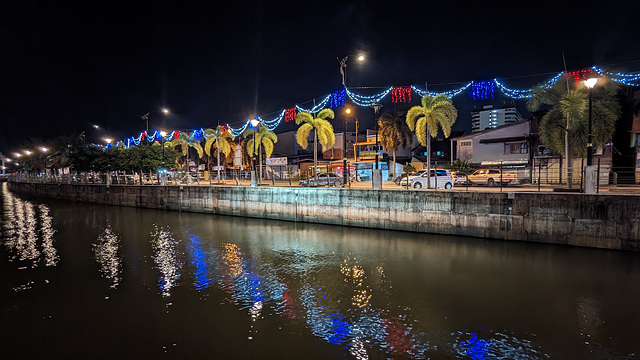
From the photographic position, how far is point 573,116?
24672 mm

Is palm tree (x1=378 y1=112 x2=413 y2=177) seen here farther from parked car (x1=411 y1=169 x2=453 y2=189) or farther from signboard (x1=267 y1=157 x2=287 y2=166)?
parked car (x1=411 y1=169 x2=453 y2=189)

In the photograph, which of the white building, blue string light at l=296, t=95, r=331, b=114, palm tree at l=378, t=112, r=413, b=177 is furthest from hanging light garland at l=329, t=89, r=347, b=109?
the white building

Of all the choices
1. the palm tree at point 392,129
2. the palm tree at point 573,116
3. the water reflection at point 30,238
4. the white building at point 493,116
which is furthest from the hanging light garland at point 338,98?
the white building at point 493,116

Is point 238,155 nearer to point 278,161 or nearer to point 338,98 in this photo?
point 278,161

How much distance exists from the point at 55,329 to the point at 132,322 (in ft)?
6.40

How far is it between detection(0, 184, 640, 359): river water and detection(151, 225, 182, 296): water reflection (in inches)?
4.7

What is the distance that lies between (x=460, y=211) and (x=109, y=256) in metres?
19.1

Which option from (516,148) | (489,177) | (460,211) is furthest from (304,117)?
(516,148)

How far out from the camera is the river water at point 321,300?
8.00 m

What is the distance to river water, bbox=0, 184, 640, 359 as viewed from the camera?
315 inches

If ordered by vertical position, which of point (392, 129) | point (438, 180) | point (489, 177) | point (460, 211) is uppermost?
point (392, 129)

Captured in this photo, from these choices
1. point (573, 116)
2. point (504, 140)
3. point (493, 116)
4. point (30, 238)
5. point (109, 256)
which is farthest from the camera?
point (493, 116)

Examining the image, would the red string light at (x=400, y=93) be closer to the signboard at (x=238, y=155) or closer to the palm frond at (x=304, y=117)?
the palm frond at (x=304, y=117)

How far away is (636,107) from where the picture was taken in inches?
1156
